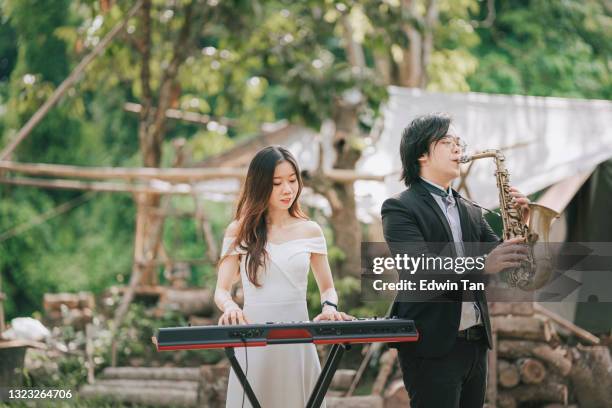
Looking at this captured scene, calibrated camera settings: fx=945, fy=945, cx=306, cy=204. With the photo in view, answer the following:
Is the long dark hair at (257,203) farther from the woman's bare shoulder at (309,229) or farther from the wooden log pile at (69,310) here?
the wooden log pile at (69,310)

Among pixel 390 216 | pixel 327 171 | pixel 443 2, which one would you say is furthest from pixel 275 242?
pixel 443 2

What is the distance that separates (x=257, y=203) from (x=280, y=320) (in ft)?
1.60

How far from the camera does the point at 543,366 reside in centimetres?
736

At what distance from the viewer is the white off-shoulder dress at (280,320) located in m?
3.82

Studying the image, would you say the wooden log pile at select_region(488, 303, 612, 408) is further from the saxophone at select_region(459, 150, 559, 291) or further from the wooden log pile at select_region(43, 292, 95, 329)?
the wooden log pile at select_region(43, 292, 95, 329)

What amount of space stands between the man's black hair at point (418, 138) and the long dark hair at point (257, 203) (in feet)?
1.54

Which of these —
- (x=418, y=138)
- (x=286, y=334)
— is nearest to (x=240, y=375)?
(x=286, y=334)

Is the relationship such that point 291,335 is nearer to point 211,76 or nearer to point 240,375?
point 240,375

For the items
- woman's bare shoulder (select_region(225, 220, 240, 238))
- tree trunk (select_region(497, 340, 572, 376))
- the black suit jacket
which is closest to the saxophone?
the black suit jacket

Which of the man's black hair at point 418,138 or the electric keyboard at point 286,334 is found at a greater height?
the man's black hair at point 418,138

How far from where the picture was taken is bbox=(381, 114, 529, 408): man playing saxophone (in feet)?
11.4

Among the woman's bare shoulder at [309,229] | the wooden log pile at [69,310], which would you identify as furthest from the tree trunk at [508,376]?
the wooden log pile at [69,310]

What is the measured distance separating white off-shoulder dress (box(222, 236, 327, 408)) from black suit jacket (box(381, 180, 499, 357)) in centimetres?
46

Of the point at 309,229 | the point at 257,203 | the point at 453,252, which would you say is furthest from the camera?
the point at 309,229
